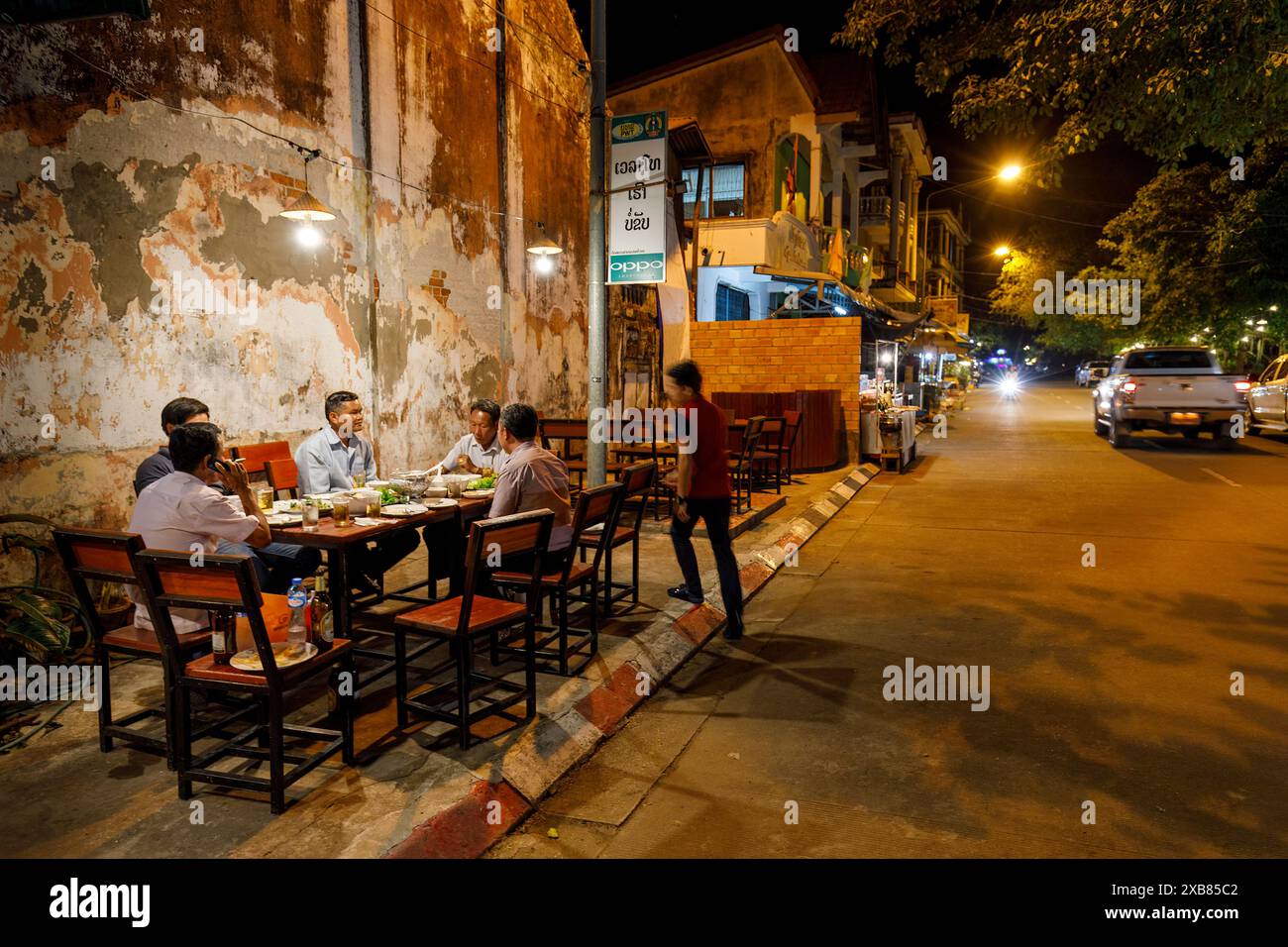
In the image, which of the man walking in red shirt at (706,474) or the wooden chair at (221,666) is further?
the man walking in red shirt at (706,474)

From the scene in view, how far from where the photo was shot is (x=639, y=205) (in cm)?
843

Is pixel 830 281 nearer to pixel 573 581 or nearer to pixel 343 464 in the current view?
pixel 343 464

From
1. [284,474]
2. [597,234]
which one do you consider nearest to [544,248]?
[597,234]

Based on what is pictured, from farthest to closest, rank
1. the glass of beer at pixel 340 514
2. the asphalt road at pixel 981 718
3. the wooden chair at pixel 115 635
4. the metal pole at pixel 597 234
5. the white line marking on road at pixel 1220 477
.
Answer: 1. the white line marking on road at pixel 1220 477
2. the metal pole at pixel 597 234
3. the glass of beer at pixel 340 514
4. the wooden chair at pixel 115 635
5. the asphalt road at pixel 981 718

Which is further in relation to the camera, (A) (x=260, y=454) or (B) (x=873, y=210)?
(B) (x=873, y=210)

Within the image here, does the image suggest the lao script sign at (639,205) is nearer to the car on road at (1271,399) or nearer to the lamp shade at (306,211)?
the lamp shade at (306,211)

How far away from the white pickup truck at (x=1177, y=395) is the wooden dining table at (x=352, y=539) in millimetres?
16794

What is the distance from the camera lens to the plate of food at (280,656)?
11.9ft

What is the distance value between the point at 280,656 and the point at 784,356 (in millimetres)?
12830

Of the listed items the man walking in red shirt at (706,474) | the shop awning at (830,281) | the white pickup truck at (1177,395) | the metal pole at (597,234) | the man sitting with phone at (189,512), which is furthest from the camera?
the white pickup truck at (1177,395)

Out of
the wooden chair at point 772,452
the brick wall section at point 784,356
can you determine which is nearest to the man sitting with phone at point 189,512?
the wooden chair at point 772,452

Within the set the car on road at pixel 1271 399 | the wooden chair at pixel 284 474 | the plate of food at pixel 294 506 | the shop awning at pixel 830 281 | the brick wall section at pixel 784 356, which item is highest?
the shop awning at pixel 830 281
